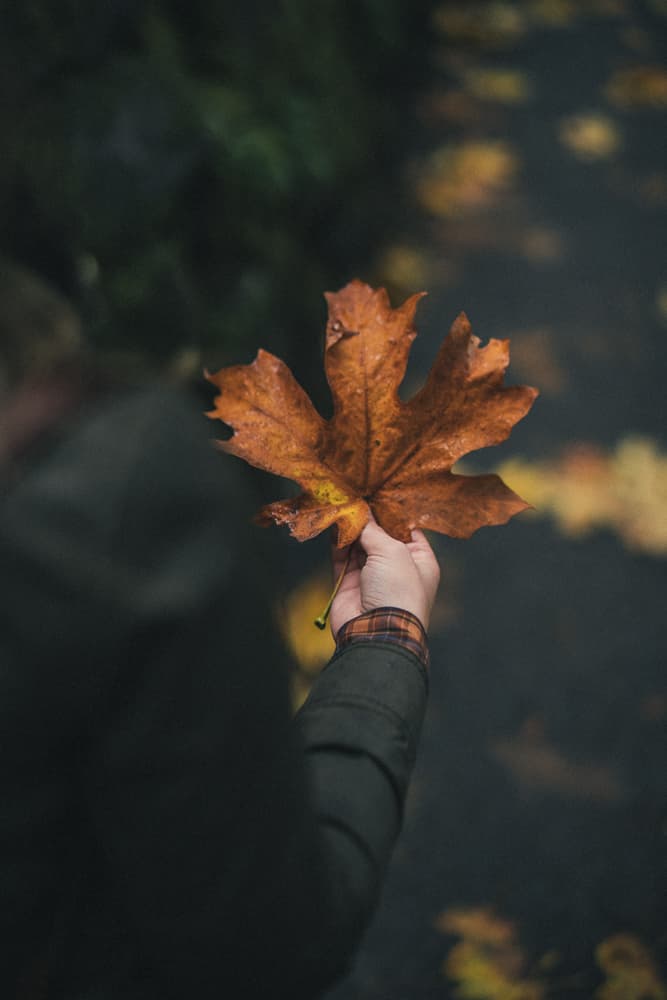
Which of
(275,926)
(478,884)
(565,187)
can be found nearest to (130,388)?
(275,926)

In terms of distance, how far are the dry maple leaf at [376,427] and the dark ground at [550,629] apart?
46.3 inches

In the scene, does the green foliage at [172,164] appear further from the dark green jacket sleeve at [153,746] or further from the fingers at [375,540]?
the dark green jacket sleeve at [153,746]

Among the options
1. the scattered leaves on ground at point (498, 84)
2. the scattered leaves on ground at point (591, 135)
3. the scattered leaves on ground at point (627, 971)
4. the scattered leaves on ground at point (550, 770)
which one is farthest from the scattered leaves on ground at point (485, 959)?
the scattered leaves on ground at point (498, 84)

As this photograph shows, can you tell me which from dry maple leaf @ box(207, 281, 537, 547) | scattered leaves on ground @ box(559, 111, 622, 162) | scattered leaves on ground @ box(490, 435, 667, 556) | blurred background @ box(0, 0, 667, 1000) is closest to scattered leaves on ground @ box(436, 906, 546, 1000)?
blurred background @ box(0, 0, 667, 1000)

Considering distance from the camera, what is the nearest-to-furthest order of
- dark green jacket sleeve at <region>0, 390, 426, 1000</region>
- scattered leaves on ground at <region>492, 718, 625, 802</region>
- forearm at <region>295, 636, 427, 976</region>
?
dark green jacket sleeve at <region>0, 390, 426, 1000</region>, forearm at <region>295, 636, 427, 976</region>, scattered leaves on ground at <region>492, 718, 625, 802</region>

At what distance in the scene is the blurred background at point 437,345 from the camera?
1.84 metres

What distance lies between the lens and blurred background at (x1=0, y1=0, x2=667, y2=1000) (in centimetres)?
184

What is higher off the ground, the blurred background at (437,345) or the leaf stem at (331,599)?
the blurred background at (437,345)

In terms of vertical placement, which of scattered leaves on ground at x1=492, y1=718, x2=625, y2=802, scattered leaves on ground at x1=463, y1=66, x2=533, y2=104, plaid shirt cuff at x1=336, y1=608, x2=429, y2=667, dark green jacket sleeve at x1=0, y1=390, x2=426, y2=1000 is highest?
scattered leaves on ground at x1=463, y1=66, x2=533, y2=104

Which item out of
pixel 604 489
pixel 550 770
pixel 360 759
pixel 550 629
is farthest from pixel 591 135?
pixel 360 759

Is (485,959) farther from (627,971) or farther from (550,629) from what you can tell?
(550,629)

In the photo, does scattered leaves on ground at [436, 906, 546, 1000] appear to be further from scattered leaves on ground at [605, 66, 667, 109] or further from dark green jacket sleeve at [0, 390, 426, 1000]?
scattered leaves on ground at [605, 66, 667, 109]

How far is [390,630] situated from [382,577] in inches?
2.8

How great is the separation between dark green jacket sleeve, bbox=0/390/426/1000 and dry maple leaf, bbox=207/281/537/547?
0.32m
